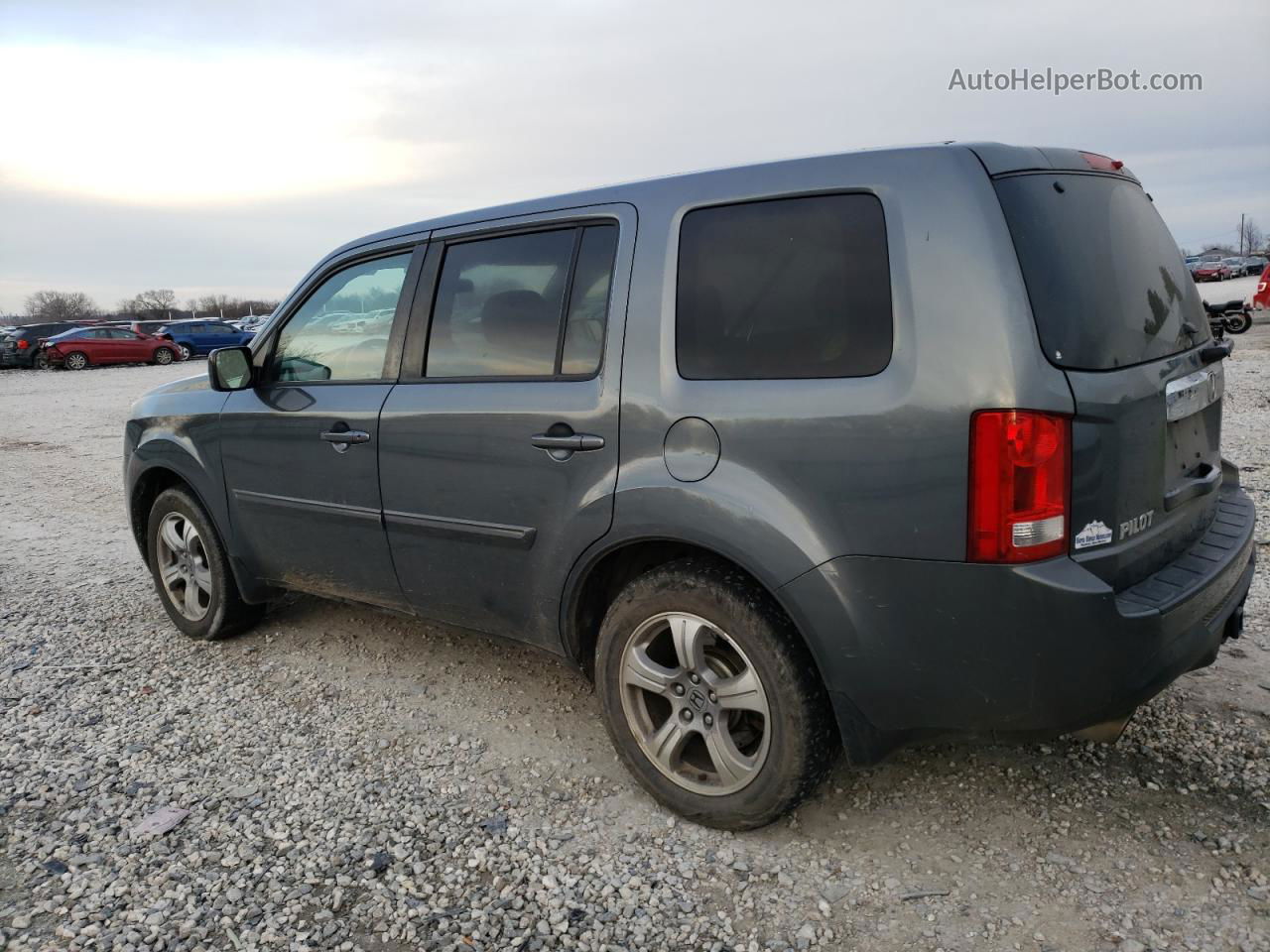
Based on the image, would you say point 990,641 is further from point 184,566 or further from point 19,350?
point 19,350

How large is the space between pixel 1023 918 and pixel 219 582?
3.67 metres

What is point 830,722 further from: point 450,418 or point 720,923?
point 450,418

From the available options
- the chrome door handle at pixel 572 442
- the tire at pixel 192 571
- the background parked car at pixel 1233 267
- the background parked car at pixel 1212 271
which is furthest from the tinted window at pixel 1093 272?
the background parked car at pixel 1233 267

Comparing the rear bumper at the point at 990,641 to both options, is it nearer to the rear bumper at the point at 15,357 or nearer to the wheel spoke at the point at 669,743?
the wheel spoke at the point at 669,743

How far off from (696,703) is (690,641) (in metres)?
0.20

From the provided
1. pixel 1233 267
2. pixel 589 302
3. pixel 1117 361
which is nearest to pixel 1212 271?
pixel 1233 267

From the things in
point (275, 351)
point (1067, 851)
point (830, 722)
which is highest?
point (275, 351)

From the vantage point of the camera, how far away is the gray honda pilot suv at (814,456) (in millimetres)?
2309

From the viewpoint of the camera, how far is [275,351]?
166 inches

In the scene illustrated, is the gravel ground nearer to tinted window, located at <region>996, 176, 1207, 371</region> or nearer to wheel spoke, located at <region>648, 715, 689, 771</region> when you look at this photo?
wheel spoke, located at <region>648, 715, 689, 771</region>

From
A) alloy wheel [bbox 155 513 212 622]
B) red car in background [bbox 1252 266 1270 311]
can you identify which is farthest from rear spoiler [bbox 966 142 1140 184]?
red car in background [bbox 1252 266 1270 311]

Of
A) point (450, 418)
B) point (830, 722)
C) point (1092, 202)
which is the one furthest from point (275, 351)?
point (1092, 202)

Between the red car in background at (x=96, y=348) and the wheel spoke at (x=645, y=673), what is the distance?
109 ft

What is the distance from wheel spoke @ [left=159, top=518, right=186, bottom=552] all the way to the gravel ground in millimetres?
627
